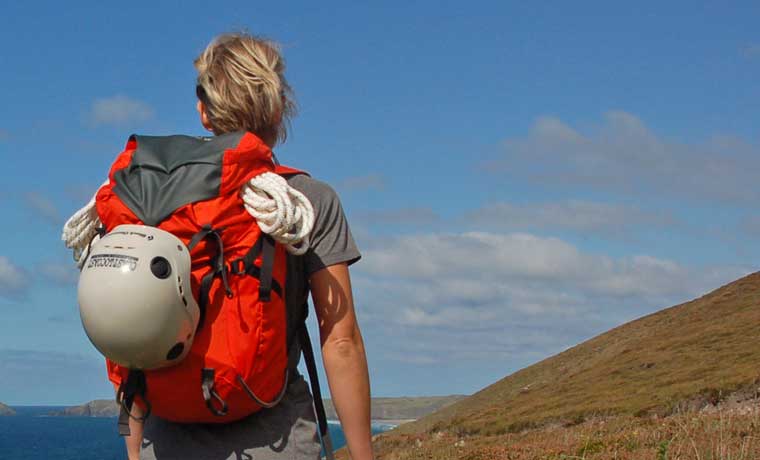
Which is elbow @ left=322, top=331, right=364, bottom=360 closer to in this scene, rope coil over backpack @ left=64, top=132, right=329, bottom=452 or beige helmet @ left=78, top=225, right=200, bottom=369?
rope coil over backpack @ left=64, top=132, right=329, bottom=452

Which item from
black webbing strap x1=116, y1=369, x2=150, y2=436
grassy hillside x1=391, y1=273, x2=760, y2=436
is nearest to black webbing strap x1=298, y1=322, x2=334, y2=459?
black webbing strap x1=116, y1=369, x2=150, y2=436

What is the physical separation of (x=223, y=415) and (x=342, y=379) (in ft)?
1.51

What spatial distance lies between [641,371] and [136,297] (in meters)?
58.7

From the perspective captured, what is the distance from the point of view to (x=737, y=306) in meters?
68.7

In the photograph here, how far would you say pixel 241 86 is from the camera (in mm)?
3270

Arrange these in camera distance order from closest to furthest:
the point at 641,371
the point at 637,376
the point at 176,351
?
the point at 176,351 → the point at 637,376 → the point at 641,371

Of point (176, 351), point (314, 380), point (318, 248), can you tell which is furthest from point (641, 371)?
point (176, 351)

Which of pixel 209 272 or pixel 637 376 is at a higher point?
pixel 637 376

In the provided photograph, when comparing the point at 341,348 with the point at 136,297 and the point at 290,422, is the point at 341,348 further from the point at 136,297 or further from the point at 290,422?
the point at 136,297

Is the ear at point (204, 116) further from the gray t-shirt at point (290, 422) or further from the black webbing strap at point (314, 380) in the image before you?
the black webbing strap at point (314, 380)

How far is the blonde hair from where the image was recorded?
328 centimetres

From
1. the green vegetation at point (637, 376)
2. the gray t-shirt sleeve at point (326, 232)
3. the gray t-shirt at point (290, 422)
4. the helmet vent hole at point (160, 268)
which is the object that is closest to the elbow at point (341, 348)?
the gray t-shirt at point (290, 422)

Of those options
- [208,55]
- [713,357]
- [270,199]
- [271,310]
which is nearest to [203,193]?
[270,199]

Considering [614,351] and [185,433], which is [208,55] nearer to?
[185,433]
